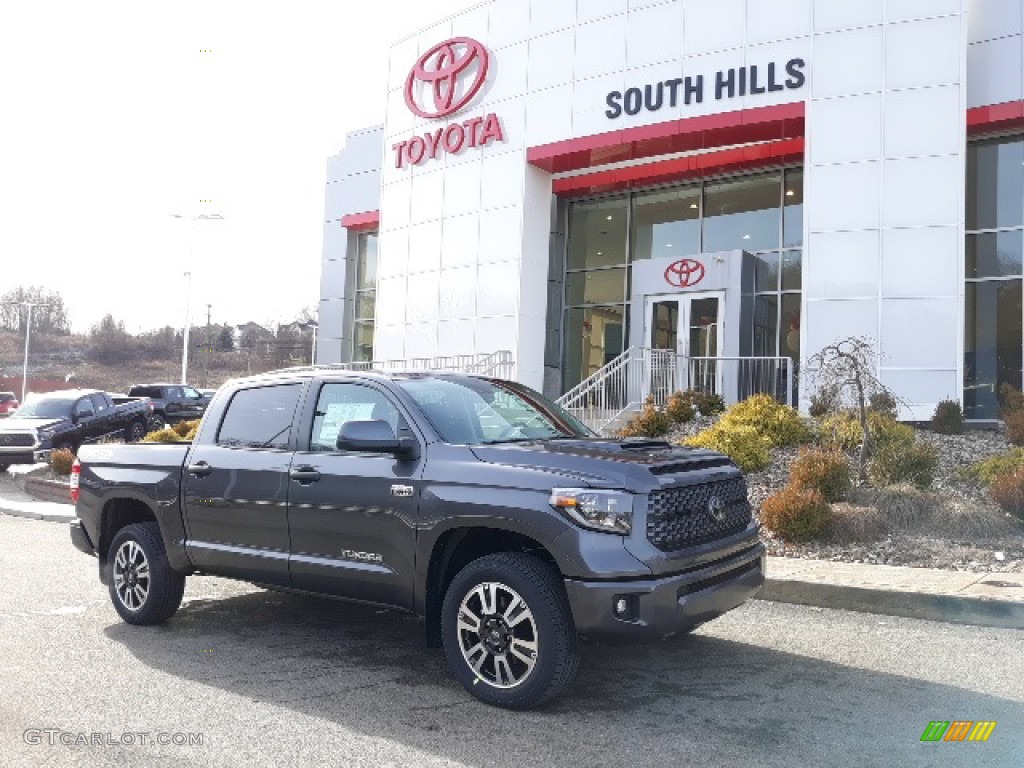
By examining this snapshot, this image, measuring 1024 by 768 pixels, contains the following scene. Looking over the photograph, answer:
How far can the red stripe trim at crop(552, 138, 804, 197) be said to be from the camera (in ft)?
65.7

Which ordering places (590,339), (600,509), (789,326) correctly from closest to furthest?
(600,509) → (789,326) → (590,339)

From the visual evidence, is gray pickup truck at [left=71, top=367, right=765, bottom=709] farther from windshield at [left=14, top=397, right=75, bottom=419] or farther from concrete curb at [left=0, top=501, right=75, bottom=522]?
windshield at [left=14, top=397, right=75, bottom=419]

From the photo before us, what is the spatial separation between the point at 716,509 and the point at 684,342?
1644 centimetres

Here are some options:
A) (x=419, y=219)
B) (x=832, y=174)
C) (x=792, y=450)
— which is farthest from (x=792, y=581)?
(x=419, y=219)

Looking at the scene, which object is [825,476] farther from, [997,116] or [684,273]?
[684,273]

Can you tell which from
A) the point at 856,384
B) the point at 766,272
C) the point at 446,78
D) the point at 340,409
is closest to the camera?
the point at 340,409

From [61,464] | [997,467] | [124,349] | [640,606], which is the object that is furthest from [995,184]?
[124,349]

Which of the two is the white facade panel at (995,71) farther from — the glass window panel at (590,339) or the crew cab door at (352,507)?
the crew cab door at (352,507)

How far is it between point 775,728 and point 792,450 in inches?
344

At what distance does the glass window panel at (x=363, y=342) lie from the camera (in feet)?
105

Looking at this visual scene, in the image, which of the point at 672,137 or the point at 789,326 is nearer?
the point at 672,137

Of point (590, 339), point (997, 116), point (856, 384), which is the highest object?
point (997, 116)

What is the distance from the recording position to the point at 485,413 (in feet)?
18.3

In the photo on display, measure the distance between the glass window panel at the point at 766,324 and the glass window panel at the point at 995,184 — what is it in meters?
4.42
